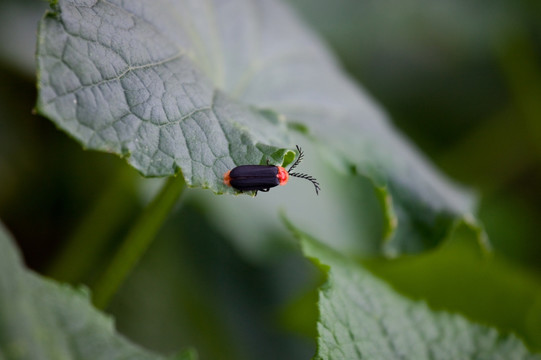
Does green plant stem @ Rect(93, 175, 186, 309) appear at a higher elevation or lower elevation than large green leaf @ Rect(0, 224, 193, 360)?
lower

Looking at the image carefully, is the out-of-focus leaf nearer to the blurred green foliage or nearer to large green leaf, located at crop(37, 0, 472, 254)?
the blurred green foliage

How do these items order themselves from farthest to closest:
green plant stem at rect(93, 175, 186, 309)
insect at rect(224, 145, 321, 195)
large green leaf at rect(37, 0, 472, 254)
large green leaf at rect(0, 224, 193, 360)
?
green plant stem at rect(93, 175, 186, 309), insect at rect(224, 145, 321, 195), large green leaf at rect(37, 0, 472, 254), large green leaf at rect(0, 224, 193, 360)

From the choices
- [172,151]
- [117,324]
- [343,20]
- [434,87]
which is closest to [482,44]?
[434,87]

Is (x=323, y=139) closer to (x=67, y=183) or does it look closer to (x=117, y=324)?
(x=117, y=324)

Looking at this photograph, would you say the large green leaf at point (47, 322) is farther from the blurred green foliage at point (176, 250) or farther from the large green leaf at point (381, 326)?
the blurred green foliage at point (176, 250)

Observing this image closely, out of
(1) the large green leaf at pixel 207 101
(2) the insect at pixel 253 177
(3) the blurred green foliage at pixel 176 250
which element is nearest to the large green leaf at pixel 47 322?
(1) the large green leaf at pixel 207 101

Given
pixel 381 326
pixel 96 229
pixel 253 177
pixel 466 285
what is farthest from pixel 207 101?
pixel 466 285

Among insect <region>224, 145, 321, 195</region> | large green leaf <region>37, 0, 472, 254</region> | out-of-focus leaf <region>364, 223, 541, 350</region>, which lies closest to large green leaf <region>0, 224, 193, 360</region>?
large green leaf <region>37, 0, 472, 254</region>
